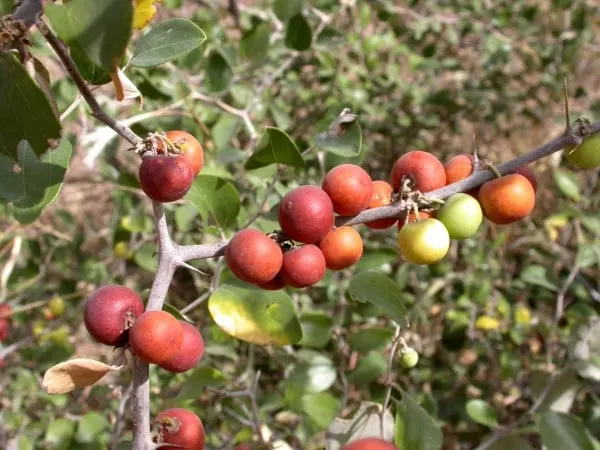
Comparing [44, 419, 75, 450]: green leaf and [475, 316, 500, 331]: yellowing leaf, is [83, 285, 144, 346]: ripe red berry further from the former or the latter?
[475, 316, 500, 331]: yellowing leaf

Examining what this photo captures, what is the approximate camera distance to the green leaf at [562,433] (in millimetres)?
1390

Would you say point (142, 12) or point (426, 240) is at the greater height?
point (142, 12)

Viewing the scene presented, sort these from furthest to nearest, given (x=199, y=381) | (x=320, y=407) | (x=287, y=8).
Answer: (x=287, y=8) < (x=320, y=407) < (x=199, y=381)

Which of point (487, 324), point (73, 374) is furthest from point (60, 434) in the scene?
point (487, 324)

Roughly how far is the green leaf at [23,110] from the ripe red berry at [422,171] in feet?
1.74

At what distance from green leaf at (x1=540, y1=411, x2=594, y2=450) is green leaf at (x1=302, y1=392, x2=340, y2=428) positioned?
50cm

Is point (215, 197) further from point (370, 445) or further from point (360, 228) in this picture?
point (360, 228)

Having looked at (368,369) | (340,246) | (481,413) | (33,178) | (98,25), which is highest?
(98,25)

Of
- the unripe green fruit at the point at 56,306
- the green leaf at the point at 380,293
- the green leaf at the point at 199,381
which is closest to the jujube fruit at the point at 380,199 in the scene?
the green leaf at the point at 380,293

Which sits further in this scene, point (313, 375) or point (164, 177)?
point (313, 375)

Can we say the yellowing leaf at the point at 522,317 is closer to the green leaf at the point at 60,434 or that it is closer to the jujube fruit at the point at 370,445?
the green leaf at the point at 60,434

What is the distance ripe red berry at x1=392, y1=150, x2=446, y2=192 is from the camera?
0.96m

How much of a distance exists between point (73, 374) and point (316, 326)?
81 centimetres

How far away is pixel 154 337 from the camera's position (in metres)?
0.81
